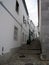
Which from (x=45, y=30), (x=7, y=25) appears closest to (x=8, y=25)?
(x=7, y=25)

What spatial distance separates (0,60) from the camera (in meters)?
4.94

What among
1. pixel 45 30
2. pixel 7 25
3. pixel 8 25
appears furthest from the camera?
pixel 45 30

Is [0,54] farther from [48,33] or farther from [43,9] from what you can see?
[43,9]

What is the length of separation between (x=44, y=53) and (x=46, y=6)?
9.58 feet

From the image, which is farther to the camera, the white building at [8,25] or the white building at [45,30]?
the white building at [45,30]

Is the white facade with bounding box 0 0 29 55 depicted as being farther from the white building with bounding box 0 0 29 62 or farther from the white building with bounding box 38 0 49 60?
the white building with bounding box 38 0 49 60

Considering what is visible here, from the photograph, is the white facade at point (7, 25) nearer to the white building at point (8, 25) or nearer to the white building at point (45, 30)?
the white building at point (8, 25)

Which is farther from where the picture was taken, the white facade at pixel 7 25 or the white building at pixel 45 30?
the white building at pixel 45 30

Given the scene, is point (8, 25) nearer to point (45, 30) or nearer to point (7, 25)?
point (7, 25)

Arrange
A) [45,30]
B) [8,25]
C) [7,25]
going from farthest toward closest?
[45,30], [8,25], [7,25]

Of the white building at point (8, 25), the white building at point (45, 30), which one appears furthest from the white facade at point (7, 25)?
the white building at point (45, 30)

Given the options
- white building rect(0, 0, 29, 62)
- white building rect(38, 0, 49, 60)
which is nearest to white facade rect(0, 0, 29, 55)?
white building rect(0, 0, 29, 62)

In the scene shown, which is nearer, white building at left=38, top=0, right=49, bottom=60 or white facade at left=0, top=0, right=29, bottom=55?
white facade at left=0, top=0, right=29, bottom=55

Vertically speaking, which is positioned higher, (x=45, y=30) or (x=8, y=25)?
(x=8, y=25)
